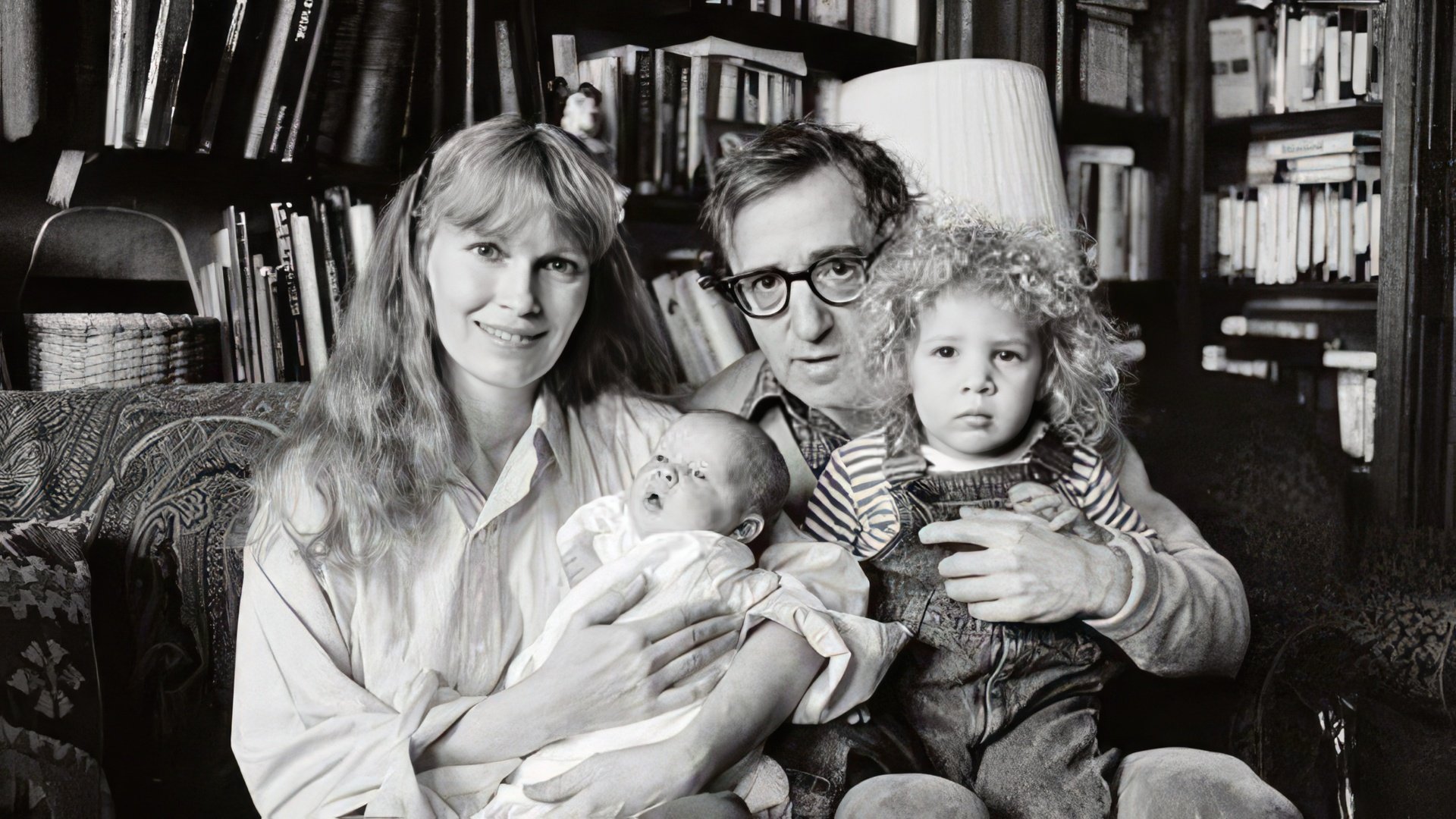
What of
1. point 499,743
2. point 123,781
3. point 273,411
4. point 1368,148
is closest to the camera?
point 499,743

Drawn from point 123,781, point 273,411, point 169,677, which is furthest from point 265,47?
point 123,781

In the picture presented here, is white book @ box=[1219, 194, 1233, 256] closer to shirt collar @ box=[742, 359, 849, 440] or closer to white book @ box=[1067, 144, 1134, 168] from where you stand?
white book @ box=[1067, 144, 1134, 168]

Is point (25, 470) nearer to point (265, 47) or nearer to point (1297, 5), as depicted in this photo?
point (265, 47)

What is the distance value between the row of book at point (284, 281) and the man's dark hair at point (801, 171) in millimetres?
548

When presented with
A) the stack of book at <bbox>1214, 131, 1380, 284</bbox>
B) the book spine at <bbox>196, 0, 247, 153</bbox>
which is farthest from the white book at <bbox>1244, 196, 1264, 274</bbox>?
the book spine at <bbox>196, 0, 247, 153</bbox>

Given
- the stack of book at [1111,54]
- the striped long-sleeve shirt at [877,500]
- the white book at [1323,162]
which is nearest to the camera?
the striped long-sleeve shirt at [877,500]

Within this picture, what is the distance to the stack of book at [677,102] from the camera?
1.79 meters

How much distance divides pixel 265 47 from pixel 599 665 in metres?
1.05

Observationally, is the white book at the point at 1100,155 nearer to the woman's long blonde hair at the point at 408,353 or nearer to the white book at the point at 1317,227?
the white book at the point at 1317,227

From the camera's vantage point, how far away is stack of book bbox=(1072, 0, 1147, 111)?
2.23 metres

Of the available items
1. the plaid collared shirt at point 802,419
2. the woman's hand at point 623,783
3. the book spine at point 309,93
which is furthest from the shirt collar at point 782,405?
the book spine at point 309,93

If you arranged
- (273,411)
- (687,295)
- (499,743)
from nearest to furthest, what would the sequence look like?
1. (499,743)
2. (273,411)
3. (687,295)

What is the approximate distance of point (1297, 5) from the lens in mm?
2090

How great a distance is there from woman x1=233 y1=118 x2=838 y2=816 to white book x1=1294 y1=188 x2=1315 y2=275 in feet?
4.45
